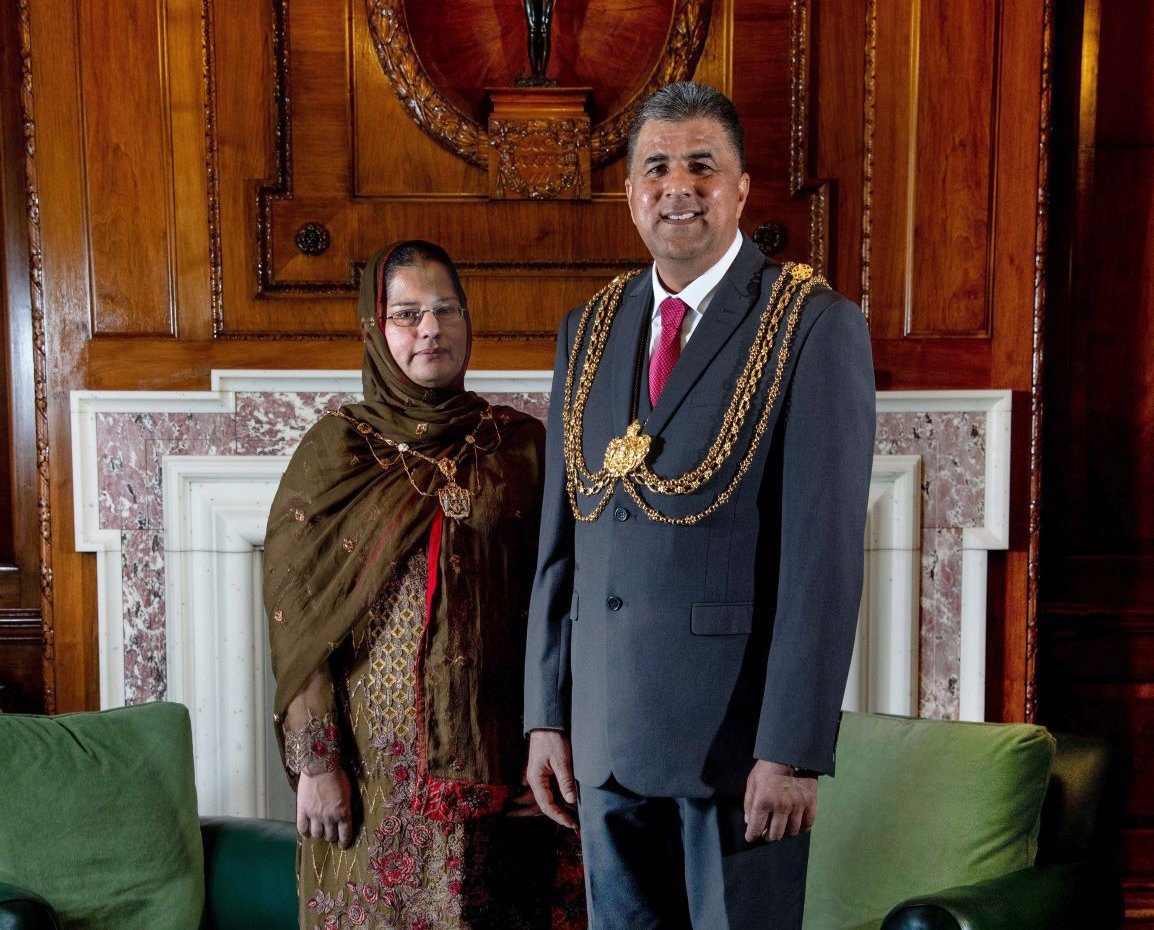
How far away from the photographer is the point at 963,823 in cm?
183

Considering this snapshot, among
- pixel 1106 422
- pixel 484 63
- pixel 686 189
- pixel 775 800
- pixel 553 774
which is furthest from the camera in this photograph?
pixel 1106 422

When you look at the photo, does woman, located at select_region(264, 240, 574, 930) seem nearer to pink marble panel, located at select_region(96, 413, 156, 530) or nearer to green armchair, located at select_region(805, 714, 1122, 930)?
green armchair, located at select_region(805, 714, 1122, 930)

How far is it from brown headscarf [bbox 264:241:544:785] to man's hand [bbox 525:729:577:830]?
Result: 30 centimetres

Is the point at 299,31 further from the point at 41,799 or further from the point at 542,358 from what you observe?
the point at 41,799

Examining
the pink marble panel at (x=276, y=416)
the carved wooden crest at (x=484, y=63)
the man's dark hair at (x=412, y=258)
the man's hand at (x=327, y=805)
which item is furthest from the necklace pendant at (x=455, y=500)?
the carved wooden crest at (x=484, y=63)

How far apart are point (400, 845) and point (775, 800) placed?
75cm

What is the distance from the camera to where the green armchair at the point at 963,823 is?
179 cm

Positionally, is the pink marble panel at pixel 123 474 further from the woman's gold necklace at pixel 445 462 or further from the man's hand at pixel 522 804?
the man's hand at pixel 522 804

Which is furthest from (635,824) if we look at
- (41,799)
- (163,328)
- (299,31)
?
(299,31)

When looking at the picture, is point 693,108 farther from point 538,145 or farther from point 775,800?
point 538,145

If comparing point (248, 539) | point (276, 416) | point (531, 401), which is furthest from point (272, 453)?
point (531, 401)

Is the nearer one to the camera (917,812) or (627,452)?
(627,452)

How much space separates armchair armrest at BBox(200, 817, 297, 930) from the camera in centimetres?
209

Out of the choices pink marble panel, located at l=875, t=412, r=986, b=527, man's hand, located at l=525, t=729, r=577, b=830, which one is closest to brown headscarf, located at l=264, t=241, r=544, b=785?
man's hand, located at l=525, t=729, r=577, b=830
